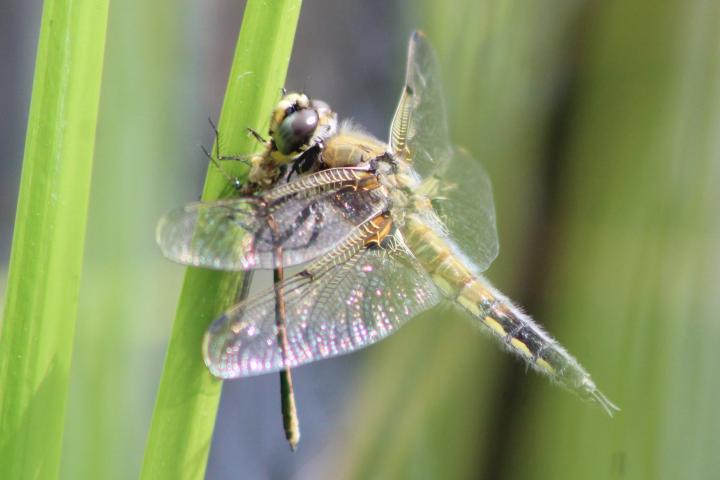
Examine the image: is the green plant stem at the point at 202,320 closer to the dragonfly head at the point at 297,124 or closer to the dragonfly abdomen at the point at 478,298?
the dragonfly head at the point at 297,124

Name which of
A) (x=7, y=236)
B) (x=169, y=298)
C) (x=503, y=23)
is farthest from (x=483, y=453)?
(x=7, y=236)

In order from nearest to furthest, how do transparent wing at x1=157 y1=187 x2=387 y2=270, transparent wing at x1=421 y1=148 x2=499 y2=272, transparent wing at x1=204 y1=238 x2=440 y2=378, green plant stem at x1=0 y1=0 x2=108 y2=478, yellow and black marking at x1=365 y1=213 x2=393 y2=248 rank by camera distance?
green plant stem at x1=0 y1=0 x2=108 y2=478
transparent wing at x1=157 y1=187 x2=387 y2=270
transparent wing at x1=204 y1=238 x2=440 y2=378
yellow and black marking at x1=365 y1=213 x2=393 y2=248
transparent wing at x1=421 y1=148 x2=499 y2=272

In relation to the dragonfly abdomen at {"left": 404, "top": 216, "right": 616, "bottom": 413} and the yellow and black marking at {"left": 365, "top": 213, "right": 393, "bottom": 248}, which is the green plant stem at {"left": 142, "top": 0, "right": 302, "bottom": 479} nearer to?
the yellow and black marking at {"left": 365, "top": 213, "right": 393, "bottom": 248}

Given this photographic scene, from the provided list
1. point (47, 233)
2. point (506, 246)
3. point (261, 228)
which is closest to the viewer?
point (47, 233)

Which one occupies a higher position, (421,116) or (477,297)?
(421,116)

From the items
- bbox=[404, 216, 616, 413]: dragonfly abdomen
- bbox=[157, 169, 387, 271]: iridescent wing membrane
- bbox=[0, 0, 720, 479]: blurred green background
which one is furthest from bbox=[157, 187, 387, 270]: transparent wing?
bbox=[0, 0, 720, 479]: blurred green background

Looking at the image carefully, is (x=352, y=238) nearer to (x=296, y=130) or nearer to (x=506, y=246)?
(x=296, y=130)

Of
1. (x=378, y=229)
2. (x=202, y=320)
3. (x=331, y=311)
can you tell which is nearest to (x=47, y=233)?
(x=202, y=320)
